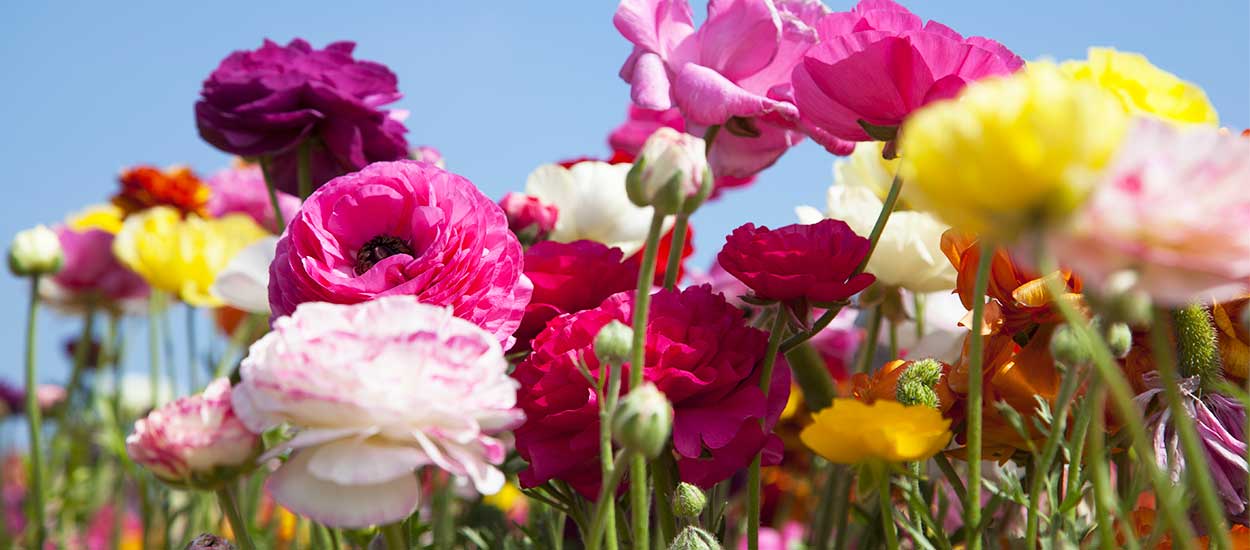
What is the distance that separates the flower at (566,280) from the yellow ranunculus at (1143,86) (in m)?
0.24

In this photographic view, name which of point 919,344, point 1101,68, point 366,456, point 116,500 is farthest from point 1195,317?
point 116,500

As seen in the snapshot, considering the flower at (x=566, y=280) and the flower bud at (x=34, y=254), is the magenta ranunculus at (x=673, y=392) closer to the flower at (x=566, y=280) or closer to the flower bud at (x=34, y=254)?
the flower at (x=566, y=280)

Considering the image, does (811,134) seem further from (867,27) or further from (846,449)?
(846,449)

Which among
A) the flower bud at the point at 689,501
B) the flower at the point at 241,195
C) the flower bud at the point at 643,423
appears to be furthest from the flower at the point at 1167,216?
the flower at the point at 241,195

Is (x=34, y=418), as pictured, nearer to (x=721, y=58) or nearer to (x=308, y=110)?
(x=308, y=110)

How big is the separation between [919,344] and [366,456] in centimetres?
47

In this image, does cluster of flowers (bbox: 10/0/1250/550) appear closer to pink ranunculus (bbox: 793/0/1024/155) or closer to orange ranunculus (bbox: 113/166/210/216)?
pink ranunculus (bbox: 793/0/1024/155)

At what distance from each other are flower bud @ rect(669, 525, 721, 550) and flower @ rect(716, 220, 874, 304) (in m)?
0.13

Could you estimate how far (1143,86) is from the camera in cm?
54

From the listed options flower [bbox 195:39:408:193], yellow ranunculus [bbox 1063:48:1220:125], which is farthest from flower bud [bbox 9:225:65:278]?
yellow ranunculus [bbox 1063:48:1220:125]

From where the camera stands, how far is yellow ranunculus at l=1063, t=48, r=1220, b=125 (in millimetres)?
519

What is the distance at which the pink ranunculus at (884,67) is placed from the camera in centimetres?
51

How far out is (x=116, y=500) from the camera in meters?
1.12

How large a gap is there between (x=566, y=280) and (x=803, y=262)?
0.42ft
